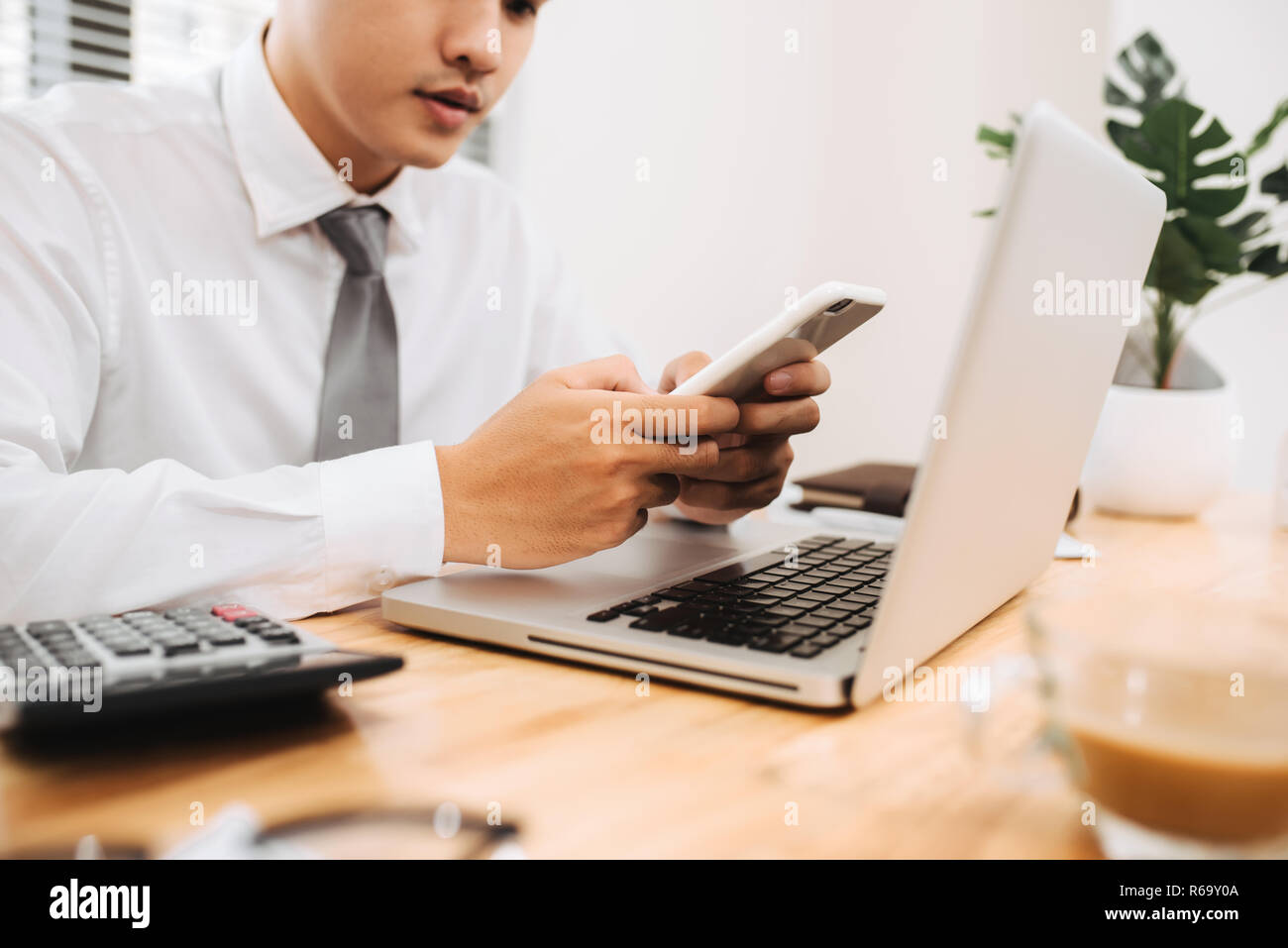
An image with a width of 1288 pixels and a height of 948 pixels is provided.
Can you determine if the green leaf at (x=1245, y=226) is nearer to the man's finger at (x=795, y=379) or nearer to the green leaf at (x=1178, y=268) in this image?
the green leaf at (x=1178, y=268)

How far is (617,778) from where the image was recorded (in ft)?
1.35

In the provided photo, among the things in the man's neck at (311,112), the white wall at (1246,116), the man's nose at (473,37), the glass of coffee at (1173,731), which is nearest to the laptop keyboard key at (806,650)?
the glass of coffee at (1173,731)

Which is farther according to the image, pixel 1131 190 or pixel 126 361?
pixel 126 361

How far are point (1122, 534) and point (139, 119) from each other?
3.95ft

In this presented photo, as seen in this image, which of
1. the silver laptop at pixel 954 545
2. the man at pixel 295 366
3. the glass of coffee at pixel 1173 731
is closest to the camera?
the glass of coffee at pixel 1173 731

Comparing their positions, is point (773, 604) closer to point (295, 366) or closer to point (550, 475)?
point (550, 475)

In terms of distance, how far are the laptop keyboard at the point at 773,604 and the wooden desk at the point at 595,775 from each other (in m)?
0.04

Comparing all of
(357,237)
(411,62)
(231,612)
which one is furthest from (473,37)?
(231,612)

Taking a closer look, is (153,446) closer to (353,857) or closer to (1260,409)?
(353,857)

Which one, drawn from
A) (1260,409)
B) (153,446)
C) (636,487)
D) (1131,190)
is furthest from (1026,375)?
(1260,409)

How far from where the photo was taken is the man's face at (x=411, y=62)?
90cm

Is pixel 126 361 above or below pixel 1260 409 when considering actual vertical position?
above

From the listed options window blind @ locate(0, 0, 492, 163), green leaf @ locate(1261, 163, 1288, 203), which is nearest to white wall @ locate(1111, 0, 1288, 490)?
green leaf @ locate(1261, 163, 1288, 203)
